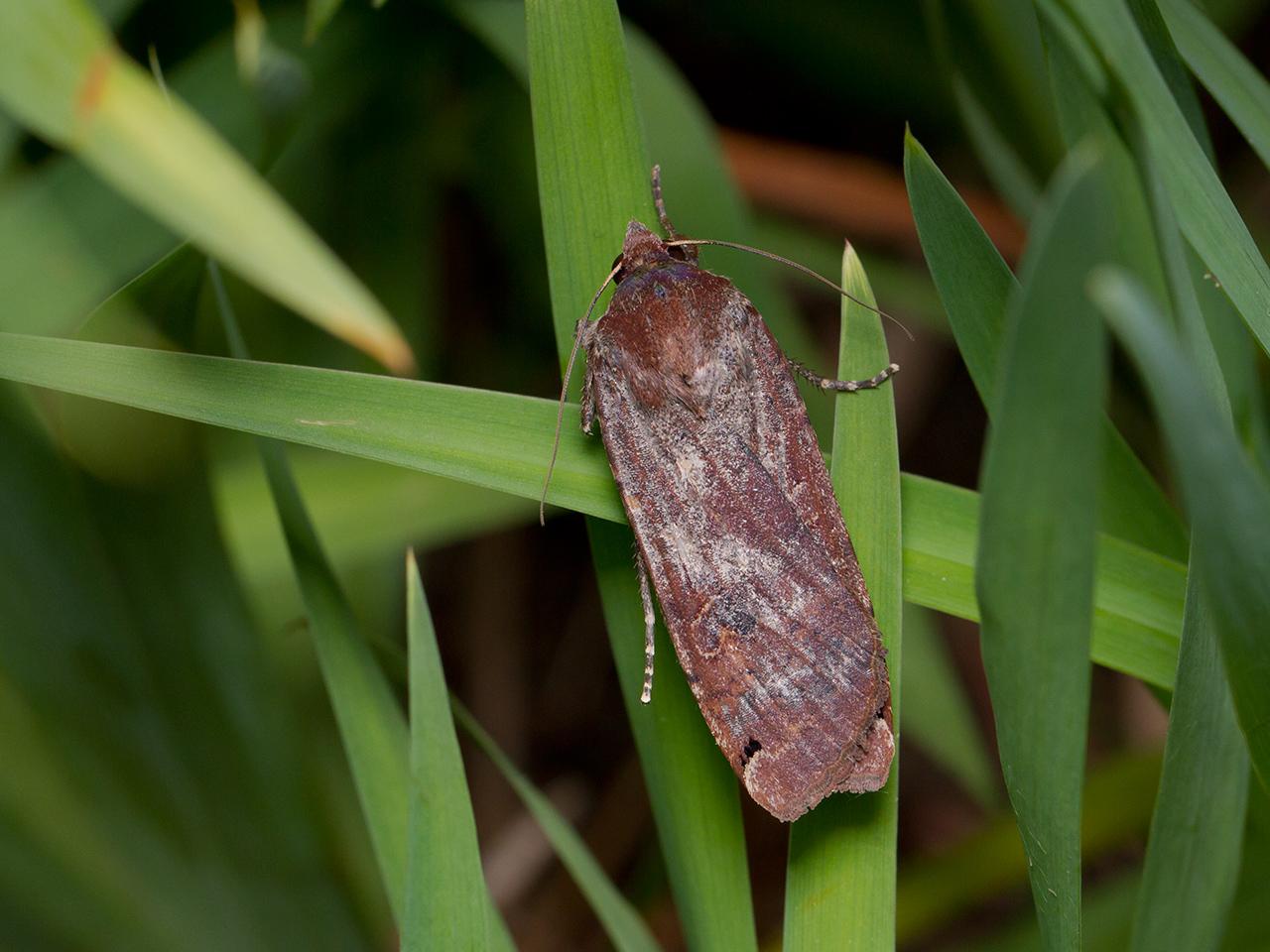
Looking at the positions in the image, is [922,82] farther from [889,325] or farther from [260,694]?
[260,694]

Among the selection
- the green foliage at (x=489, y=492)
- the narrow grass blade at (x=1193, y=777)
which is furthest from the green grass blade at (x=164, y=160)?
the narrow grass blade at (x=1193, y=777)

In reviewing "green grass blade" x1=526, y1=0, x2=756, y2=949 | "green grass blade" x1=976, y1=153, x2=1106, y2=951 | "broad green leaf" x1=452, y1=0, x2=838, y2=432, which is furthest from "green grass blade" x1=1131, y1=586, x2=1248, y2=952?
"broad green leaf" x1=452, y1=0, x2=838, y2=432

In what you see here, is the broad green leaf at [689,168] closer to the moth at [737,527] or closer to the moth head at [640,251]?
the moth at [737,527]

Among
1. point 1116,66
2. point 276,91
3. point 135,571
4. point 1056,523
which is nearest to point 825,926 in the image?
point 1056,523

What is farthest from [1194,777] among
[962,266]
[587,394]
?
[587,394]

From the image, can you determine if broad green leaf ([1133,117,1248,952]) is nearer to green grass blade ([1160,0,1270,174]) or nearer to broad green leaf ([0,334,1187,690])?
broad green leaf ([0,334,1187,690])
